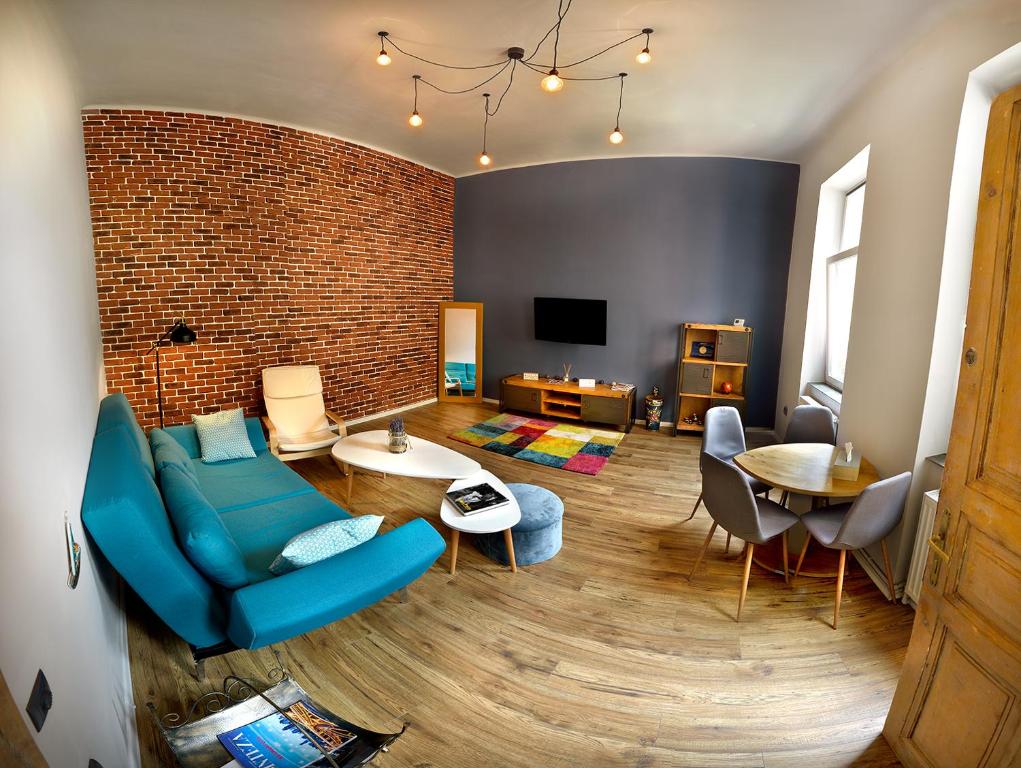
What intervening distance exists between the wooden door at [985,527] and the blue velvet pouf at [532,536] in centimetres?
182

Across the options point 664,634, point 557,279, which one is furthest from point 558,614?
point 557,279

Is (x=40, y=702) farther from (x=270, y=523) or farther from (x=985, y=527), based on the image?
(x=985, y=527)

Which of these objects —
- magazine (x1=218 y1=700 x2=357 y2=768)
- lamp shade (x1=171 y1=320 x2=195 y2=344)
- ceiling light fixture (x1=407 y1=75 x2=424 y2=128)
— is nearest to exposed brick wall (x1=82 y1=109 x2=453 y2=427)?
lamp shade (x1=171 y1=320 x2=195 y2=344)

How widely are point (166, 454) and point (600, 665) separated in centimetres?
261

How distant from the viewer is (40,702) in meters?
0.98

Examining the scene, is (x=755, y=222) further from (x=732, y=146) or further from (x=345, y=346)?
(x=345, y=346)

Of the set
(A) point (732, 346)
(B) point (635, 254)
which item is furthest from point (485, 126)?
(A) point (732, 346)

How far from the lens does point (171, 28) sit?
2.93 m

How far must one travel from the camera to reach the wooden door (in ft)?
4.71

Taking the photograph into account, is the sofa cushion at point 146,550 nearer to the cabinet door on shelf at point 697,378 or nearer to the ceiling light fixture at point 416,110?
the ceiling light fixture at point 416,110

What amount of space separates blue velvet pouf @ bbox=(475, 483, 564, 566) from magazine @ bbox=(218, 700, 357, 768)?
4.98 feet

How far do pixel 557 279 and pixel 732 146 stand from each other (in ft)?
7.77

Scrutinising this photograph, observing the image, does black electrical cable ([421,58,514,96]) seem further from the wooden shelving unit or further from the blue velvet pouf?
the wooden shelving unit

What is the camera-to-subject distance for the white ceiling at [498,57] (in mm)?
2734
